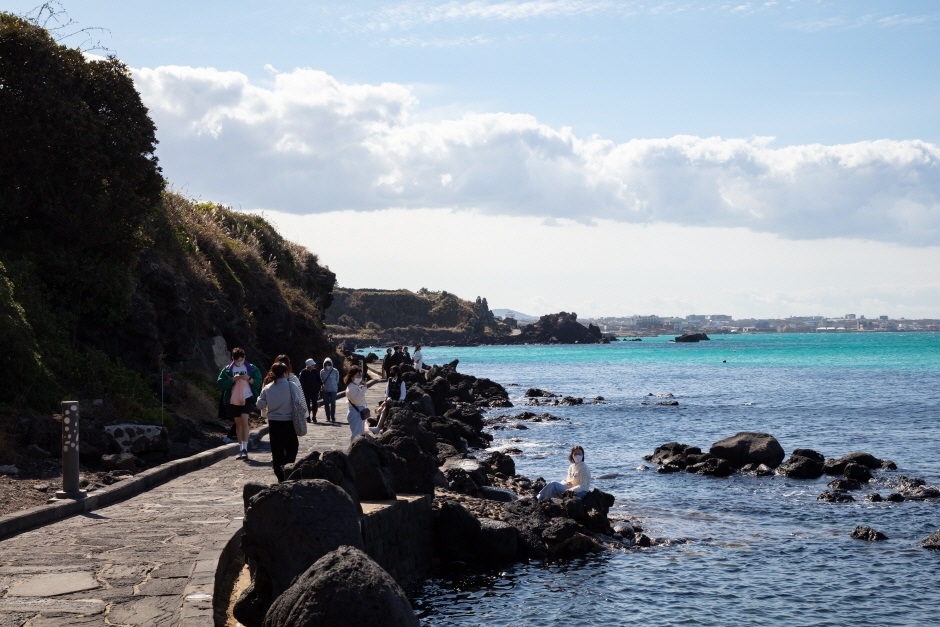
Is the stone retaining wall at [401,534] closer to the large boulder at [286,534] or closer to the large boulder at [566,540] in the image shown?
the large boulder at [566,540]

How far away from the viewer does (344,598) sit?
5.98m

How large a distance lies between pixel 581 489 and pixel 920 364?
92049 mm

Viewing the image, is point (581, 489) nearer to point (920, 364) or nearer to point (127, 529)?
point (127, 529)

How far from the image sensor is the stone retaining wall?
496 inches

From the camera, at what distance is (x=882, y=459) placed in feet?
99.6

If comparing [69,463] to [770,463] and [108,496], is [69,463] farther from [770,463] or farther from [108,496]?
[770,463]

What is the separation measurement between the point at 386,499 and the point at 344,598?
7825 millimetres

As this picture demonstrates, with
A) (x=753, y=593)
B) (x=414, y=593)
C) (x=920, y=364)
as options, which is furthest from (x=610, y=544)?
(x=920, y=364)

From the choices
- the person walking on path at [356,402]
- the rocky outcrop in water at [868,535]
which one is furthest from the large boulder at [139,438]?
the rocky outcrop in water at [868,535]

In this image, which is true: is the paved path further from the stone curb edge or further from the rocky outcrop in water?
the rocky outcrop in water

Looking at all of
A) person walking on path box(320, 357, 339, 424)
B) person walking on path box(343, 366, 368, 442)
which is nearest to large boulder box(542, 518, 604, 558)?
person walking on path box(343, 366, 368, 442)

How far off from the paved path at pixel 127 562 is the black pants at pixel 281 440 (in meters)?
0.75

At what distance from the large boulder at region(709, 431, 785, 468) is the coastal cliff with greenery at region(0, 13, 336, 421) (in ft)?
48.1

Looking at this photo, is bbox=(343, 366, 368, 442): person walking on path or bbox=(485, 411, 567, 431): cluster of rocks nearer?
bbox=(343, 366, 368, 442): person walking on path
